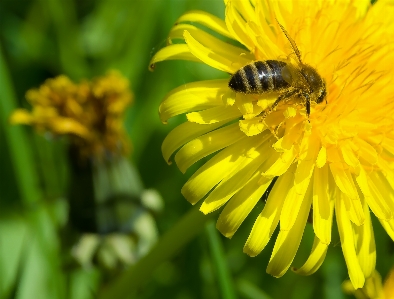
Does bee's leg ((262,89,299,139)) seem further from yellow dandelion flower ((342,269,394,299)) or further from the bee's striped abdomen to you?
yellow dandelion flower ((342,269,394,299))

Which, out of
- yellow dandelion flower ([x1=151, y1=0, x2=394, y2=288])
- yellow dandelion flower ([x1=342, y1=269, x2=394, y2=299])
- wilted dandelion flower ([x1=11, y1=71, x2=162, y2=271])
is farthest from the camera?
wilted dandelion flower ([x1=11, y1=71, x2=162, y2=271])

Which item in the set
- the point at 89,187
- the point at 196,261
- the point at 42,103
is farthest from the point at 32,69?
the point at 196,261

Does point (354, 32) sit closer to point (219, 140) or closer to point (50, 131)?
point (219, 140)

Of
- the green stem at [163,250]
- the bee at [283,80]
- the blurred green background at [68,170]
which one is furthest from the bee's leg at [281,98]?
the blurred green background at [68,170]

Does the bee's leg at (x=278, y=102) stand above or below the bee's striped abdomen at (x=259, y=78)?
below

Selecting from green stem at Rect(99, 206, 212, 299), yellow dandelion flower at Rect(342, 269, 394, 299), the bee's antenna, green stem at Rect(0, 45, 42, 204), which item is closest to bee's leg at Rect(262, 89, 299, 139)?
the bee's antenna

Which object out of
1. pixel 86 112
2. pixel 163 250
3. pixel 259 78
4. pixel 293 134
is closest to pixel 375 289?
pixel 293 134

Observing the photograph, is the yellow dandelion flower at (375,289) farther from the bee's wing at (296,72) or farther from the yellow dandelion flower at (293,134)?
the bee's wing at (296,72)

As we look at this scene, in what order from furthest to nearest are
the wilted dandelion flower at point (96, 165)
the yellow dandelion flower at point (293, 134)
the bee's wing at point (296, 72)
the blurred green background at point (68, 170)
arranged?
the blurred green background at point (68, 170) → the wilted dandelion flower at point (96, 165) → the bee's wing at point (296, 72) → the yellow dandelion flower at point (293, 134)
